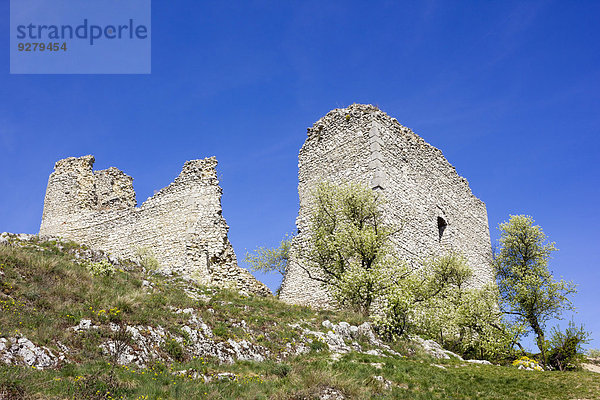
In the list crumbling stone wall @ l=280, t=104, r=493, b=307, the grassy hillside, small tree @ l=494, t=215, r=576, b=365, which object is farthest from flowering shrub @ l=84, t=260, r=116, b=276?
small tree @ l=494, t=215, r=576, b=365

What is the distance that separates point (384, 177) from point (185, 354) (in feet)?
42.3

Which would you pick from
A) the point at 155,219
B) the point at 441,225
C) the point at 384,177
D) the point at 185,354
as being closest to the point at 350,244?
the point at 384,177

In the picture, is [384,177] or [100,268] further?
[384,177]

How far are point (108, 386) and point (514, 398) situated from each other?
8479 mm

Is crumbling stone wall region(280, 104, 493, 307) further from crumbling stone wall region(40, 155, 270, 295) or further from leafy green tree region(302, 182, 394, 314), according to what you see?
crumbling stone wall region(40, 155, 270, 295)

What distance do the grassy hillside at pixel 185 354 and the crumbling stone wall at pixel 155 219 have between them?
22.5 ft

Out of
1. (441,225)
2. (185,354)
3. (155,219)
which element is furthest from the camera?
(441,225)

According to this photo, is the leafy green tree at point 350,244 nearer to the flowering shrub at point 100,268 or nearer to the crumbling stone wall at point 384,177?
the crumbling stone wall at point 384,177

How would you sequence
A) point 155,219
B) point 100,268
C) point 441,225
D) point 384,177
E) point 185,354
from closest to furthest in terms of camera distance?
point 185,354 < point 100,268 < point 384,177 < point 155,219 < point 441,225

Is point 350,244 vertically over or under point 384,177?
under

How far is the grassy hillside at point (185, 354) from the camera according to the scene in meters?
8.51

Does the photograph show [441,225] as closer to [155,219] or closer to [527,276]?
[527,276]

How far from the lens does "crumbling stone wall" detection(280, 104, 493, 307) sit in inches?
835

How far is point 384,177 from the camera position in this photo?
2097cm
